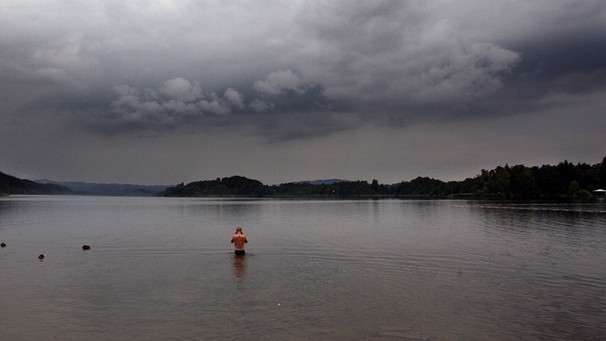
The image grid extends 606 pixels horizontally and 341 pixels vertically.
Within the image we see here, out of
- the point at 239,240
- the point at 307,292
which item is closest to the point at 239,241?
the point at 239,240

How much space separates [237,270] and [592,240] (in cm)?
3538

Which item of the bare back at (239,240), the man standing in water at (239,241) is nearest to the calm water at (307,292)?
the man standing in water at (239,241)

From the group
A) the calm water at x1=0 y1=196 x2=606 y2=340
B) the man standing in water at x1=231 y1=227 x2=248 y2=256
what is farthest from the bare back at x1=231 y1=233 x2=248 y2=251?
the calm water at x1=0 y1=196 x2=606 y2=340

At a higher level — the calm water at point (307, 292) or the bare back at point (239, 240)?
the bare back at point (239, 240)

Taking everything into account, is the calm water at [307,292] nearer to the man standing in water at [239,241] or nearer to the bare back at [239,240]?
the man standing in water at [239,241]

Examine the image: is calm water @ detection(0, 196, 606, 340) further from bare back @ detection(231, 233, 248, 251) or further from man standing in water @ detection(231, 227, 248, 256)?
bare back @ detection(231, 233, 248, 251)

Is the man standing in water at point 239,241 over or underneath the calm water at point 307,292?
over

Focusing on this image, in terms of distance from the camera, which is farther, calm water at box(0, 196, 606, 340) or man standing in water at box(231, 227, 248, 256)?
man standing in water at box(231, 227, 248, 256)

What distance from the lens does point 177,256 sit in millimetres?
35875

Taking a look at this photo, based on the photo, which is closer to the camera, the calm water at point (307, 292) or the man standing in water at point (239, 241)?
the calm water at point (307, 292)

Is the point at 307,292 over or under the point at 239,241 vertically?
under

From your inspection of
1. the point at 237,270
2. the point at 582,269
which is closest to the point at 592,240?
the point at 582,269

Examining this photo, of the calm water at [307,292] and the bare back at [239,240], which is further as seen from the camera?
the bare back at [239,240]

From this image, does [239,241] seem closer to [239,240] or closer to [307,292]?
[239,240]
